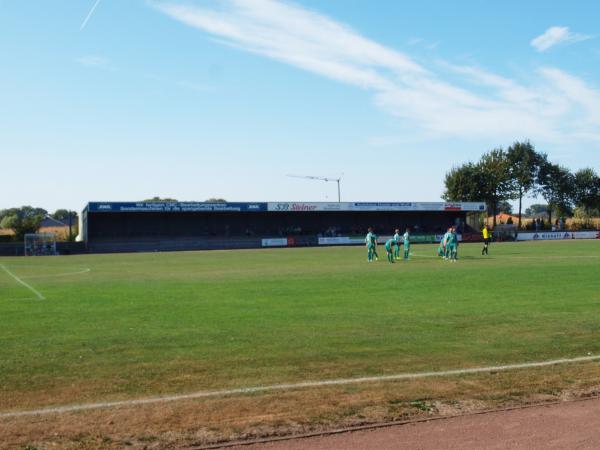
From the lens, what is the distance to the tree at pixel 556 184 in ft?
336

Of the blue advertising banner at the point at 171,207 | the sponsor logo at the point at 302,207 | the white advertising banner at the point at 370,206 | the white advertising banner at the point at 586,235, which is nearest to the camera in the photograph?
the blue advertising banner at the point at 171,207

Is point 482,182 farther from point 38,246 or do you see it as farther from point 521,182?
point 38,246

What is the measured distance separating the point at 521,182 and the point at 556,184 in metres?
7.09

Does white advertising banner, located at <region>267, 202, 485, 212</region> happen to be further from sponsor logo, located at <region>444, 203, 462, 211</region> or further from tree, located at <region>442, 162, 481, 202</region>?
tree, located at <region>442, 162, 481, 202</region>

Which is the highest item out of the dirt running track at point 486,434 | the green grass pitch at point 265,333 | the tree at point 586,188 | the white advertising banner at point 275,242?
the tree at point 586,188

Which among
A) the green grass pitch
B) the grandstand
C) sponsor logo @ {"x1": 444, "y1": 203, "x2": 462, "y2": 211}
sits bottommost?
the green grass pitch

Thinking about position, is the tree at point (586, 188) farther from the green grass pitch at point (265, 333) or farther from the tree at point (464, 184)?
the green grass pitch at point (265, 333)

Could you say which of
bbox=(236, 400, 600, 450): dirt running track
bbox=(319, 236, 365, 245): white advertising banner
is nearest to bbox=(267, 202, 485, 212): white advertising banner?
bbox=(319, 236, 365, 245): white advertising banner

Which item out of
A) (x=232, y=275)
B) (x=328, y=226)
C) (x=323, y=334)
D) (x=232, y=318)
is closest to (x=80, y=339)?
(x=232, y=318)

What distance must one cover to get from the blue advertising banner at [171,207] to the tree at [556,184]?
2064 inches

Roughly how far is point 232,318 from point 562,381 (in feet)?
22.2

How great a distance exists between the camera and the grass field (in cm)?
798

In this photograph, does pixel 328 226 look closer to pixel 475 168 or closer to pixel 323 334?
pixel 475 168

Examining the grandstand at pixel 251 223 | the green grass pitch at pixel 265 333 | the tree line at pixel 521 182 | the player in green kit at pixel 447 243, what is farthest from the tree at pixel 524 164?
the green grass pitch at pixel 265 333
